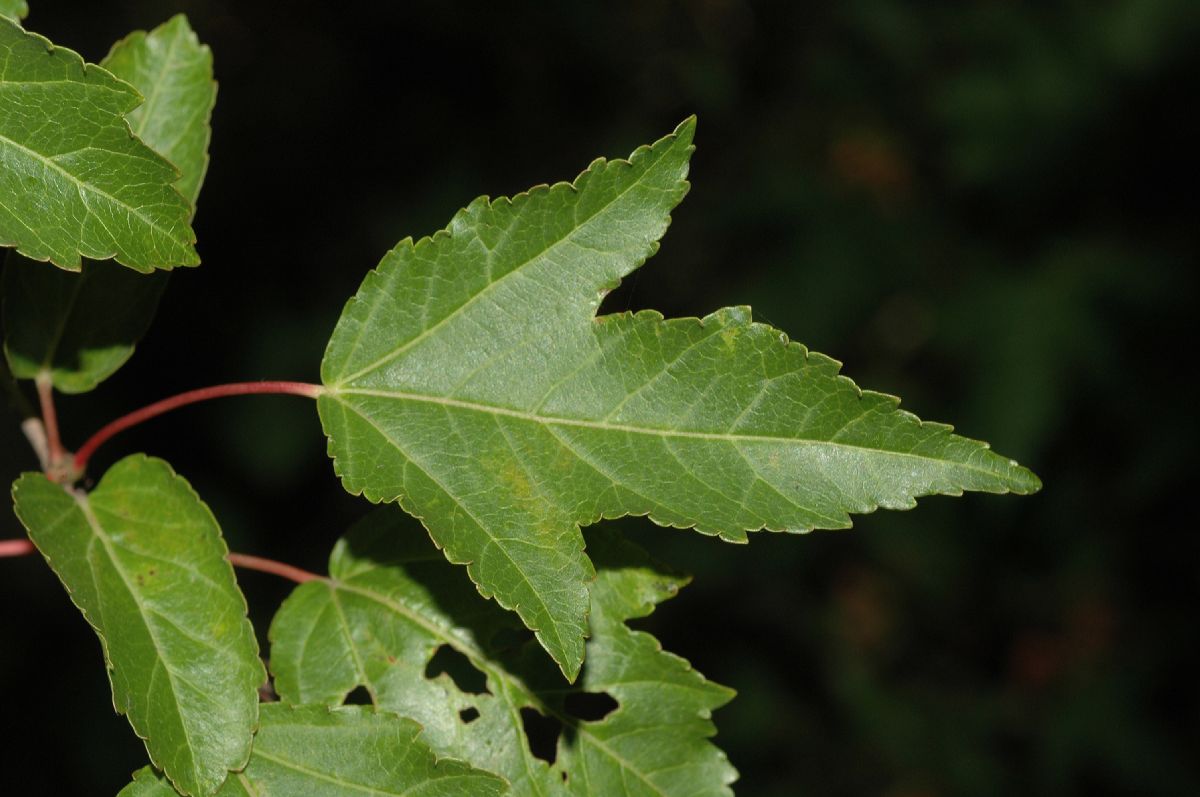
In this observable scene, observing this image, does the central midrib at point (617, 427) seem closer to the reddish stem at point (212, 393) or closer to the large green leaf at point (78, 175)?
the reddish stem at point (212, 393)

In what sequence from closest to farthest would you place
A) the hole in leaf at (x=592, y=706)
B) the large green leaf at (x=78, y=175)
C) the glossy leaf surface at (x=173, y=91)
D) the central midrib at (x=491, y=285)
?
the large green leaf at (x=78, y=175) → the central midrib at (x=491, y=285) → the glossy leaf surface at (x=173, y=91) → the hole in leaf at (x=592, y=706)

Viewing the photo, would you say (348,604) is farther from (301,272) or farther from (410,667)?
(301,272)

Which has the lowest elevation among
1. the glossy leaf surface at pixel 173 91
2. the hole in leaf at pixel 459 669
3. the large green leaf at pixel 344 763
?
the large green leaf at pixel 344 763

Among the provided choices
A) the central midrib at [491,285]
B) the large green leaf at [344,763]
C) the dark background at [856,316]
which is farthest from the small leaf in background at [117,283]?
the dark background at [856,316]

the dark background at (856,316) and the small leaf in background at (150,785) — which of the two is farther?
the dark background at (856,316)

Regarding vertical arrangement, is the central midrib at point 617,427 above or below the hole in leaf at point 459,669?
above

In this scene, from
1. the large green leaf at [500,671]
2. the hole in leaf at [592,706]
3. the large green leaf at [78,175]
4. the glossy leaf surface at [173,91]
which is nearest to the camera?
the large green leaf at [78,175]
